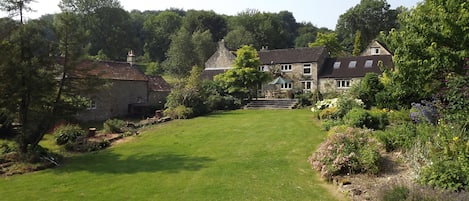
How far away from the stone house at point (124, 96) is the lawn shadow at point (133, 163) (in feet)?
46.1

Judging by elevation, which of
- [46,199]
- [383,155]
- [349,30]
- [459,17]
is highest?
[349,30]

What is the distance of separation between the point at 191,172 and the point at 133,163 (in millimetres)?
3245

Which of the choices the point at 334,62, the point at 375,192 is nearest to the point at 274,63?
the point at 334,62

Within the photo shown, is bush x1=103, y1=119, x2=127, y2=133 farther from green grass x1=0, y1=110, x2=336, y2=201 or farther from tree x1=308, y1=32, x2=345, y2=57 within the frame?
tree x1=308, y1=32, x2=345, y2=57

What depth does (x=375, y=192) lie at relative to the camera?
8945 mm

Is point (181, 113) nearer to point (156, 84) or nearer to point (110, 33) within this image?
point (156, 84)

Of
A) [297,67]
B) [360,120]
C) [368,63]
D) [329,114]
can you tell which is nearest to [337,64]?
[368,63]

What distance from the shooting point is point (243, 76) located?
3756cm

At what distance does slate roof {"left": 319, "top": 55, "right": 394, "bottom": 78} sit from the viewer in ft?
135

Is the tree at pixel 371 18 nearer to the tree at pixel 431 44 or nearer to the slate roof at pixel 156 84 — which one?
the slate roof at pixel 156 84

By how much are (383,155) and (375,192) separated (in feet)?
11.7

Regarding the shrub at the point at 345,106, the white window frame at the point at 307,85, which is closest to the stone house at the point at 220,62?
the white window frame at the point at 307,85

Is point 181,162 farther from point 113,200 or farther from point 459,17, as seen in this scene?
point 459,17

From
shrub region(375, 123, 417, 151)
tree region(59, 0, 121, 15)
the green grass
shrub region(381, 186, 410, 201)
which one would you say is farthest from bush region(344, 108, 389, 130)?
tree region(59, 0, 121, 15)
